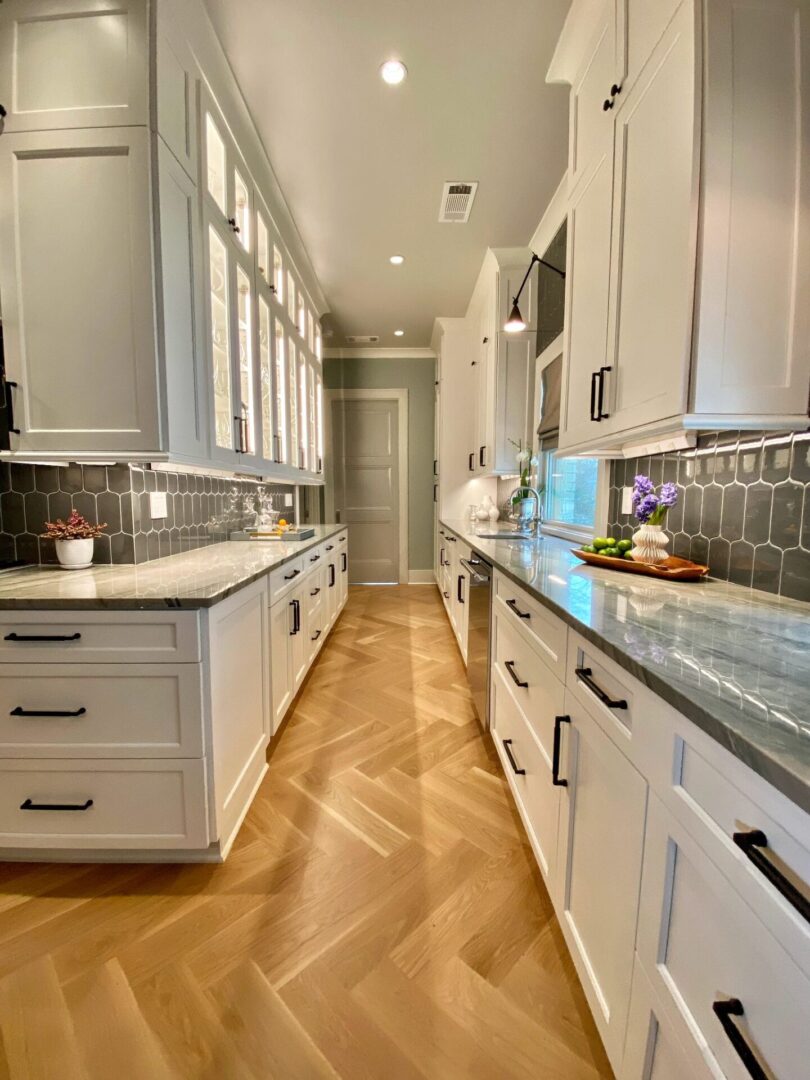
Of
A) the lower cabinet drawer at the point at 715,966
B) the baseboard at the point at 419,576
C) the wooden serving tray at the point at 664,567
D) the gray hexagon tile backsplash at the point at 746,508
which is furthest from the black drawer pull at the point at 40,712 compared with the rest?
the baseboard at the point at 419,576

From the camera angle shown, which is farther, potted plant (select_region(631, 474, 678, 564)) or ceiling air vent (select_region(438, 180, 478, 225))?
ceiling air vent (select_region(438, 180, 478, 225))

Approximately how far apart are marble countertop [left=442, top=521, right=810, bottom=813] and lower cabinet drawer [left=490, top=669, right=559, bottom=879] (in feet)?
1.56

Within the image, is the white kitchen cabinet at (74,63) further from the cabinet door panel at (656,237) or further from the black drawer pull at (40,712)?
the black drawer pull at (40,712)

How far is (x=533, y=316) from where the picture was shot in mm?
3256

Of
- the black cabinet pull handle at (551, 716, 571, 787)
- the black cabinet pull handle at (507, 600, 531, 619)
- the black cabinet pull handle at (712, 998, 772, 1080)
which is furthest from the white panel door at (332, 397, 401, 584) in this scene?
the black cabinet pull handle at (712, 998, 772, 1080)

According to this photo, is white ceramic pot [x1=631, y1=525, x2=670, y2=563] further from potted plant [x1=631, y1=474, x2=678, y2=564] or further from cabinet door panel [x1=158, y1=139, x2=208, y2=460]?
cabinet door panel [x1=158, y1=139, x2=208, y2=460]

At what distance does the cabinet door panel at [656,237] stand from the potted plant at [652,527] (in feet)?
0.93

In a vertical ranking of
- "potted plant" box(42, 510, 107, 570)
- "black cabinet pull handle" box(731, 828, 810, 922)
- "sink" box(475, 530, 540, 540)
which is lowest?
"black cabinet pull handle" box(731, 828, 810, 922)

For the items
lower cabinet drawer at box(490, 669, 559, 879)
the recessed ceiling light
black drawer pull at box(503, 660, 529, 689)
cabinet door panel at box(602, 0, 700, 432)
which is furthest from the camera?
the recessed ceiling light

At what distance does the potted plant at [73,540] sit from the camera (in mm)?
1632

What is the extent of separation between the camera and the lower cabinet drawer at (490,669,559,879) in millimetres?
1182

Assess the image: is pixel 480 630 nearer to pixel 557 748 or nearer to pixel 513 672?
pixel 513 672

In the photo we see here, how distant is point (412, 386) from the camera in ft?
18.5

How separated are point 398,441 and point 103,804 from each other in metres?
4.87
